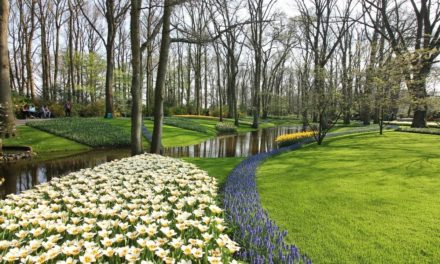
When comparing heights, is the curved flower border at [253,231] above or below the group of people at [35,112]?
below

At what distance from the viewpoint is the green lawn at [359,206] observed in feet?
12.4

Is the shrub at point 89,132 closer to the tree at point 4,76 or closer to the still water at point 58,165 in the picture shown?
the still water at point 58,165

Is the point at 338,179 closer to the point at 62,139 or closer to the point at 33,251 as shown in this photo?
the point at 33,251

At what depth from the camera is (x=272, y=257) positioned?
307cm

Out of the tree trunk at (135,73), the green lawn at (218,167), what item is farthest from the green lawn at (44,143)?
the green lawn at (218,167)

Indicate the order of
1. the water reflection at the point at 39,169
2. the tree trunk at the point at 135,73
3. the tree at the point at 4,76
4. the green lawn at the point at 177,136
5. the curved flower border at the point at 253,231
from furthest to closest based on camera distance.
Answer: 1. the green lawn at the point at 177,136
2. the tree at the point at 4,76
3. the tree trunk at the point at 135,73
4. the water reflection at the point at 39,169
5. the curved flower border at the point at 253,231

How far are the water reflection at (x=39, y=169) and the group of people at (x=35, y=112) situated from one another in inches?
576

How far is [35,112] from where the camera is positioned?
2569cm

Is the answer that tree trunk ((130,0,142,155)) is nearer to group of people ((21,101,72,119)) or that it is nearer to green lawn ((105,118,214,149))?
green lawn ((105,118,214,149))

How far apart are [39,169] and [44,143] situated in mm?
5003

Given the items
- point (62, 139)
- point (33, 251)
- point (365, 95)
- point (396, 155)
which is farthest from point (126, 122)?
point (33, 251)

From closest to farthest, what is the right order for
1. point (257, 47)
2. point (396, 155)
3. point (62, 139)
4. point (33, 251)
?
point (33, 251) → point (396, 155) → point (62, 139) → point (257, 47)

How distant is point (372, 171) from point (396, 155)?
280cm

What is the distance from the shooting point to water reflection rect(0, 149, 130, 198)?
28.0ft
